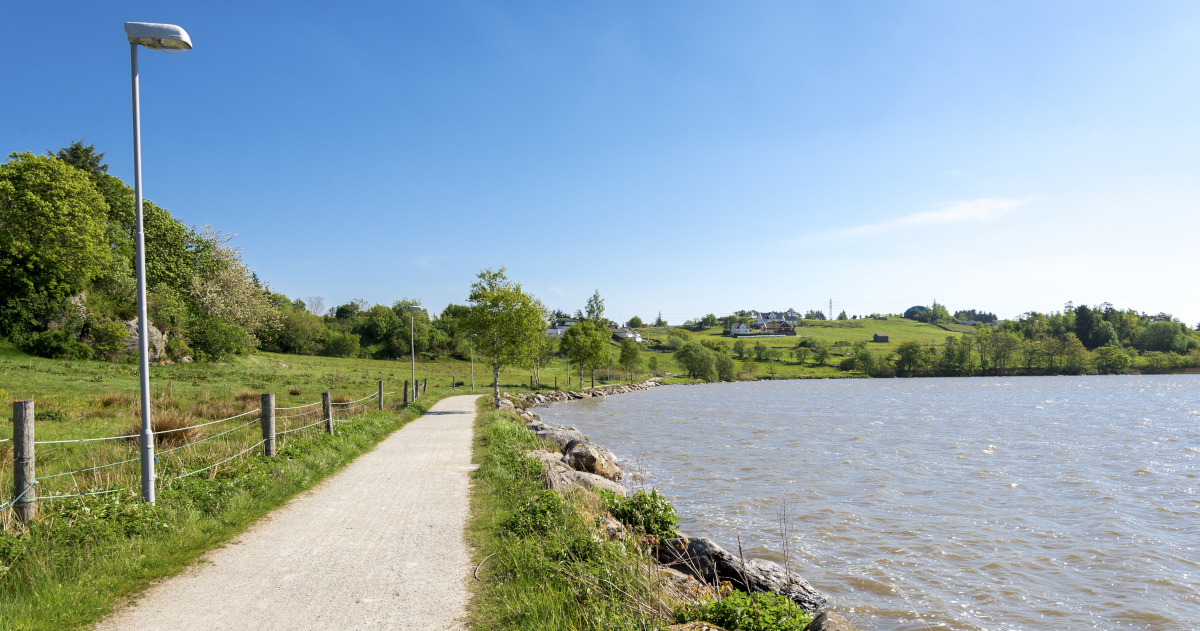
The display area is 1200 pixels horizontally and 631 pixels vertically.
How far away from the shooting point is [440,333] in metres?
86.9

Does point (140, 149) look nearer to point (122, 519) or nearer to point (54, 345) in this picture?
point (122, 519)

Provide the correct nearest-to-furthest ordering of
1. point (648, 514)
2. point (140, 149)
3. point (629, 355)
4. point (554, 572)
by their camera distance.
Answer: point (554, 572) < point (140, 149) < point (648, 514) < point (629, 355)

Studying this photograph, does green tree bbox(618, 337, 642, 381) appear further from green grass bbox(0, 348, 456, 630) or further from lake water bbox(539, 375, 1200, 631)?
green grass bbox(0, 348, 456, 630)

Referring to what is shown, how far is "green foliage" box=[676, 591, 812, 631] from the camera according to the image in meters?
5.05

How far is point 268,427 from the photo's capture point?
37.7 feet

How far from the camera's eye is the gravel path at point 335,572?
5027 mm

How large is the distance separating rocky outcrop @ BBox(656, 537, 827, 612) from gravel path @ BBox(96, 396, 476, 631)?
3.01 m

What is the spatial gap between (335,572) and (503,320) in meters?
25.8

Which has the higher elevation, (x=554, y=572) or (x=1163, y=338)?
(x=1163, y=338)

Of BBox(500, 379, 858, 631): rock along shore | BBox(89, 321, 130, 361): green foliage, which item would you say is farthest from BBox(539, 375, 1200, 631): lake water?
BBox(89, 321, 130, 361): green foliage

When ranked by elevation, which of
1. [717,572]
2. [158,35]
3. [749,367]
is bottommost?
[749,367]

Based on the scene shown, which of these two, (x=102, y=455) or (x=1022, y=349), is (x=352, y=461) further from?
(x=1022, y=349)

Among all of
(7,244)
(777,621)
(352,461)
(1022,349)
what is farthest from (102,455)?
(1022,349)

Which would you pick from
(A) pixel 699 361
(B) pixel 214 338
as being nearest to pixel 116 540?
(B) pixel 214 338
